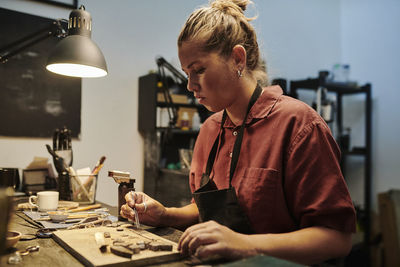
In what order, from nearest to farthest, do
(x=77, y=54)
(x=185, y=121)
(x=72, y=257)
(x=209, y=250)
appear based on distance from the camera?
(x=209, y=250)
(x=72, y=257)
(x=77, y=54)
(x=185, y=121)

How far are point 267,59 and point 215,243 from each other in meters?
1.68

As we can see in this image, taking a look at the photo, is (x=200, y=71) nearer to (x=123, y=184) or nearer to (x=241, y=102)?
(x=241, y=102)

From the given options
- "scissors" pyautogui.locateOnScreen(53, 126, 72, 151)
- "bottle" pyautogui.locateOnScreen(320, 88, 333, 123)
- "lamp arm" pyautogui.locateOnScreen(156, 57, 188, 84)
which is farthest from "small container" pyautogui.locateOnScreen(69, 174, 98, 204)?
"bottle" pyautogui.locateOnScreen(320, 88, 333, 123)

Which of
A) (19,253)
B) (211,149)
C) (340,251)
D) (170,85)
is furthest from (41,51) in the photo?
(340,251)

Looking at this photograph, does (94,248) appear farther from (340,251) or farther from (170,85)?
(170,85)

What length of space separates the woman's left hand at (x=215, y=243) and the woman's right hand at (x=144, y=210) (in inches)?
16.4

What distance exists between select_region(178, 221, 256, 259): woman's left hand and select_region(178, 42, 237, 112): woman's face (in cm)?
52

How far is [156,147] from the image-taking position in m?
3.07

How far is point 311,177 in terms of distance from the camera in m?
1.08

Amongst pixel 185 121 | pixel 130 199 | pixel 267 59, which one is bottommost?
pixel 130 199

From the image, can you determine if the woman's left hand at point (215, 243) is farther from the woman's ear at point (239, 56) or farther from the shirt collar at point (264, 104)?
the woman's ear at point (239, 56)

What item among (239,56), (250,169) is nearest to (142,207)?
(250,169)

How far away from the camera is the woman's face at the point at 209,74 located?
123 centimetres

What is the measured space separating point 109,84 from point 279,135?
2.11 meters
